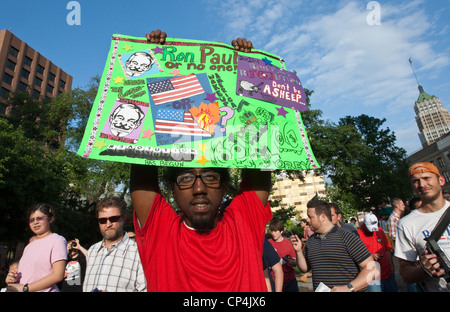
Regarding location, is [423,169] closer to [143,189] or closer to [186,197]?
[186,197]

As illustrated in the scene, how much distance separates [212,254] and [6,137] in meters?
19.8

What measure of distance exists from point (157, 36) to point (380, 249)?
209 inches

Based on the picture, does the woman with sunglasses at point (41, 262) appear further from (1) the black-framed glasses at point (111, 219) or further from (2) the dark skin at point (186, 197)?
(2) the dark skin at point (186, 197)

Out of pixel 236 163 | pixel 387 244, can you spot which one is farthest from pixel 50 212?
pixel 387 244

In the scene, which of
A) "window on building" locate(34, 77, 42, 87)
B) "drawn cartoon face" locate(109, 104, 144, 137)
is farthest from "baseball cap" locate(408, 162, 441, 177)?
"window on building" locate(34, 77, 42, 87)

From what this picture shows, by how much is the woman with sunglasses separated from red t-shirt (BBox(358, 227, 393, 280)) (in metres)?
5.09

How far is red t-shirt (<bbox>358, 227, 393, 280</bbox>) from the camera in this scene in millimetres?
5043

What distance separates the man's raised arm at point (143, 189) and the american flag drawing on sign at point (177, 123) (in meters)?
0.31

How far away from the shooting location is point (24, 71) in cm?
5009

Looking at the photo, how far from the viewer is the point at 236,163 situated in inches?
78.4

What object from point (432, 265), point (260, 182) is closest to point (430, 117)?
point (432, 265)

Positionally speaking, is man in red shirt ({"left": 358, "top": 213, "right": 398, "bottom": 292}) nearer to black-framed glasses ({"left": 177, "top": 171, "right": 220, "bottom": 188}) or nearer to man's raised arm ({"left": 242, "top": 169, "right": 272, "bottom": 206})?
man's raised arm ({"left": 242, "top": 169, "right": 272, "bottom": 206})

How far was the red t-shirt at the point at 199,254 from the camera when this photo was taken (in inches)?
69.4

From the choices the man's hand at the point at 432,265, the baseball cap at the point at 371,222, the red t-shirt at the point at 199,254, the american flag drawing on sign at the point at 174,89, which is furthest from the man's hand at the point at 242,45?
the baseball cap at the point at 371,222
